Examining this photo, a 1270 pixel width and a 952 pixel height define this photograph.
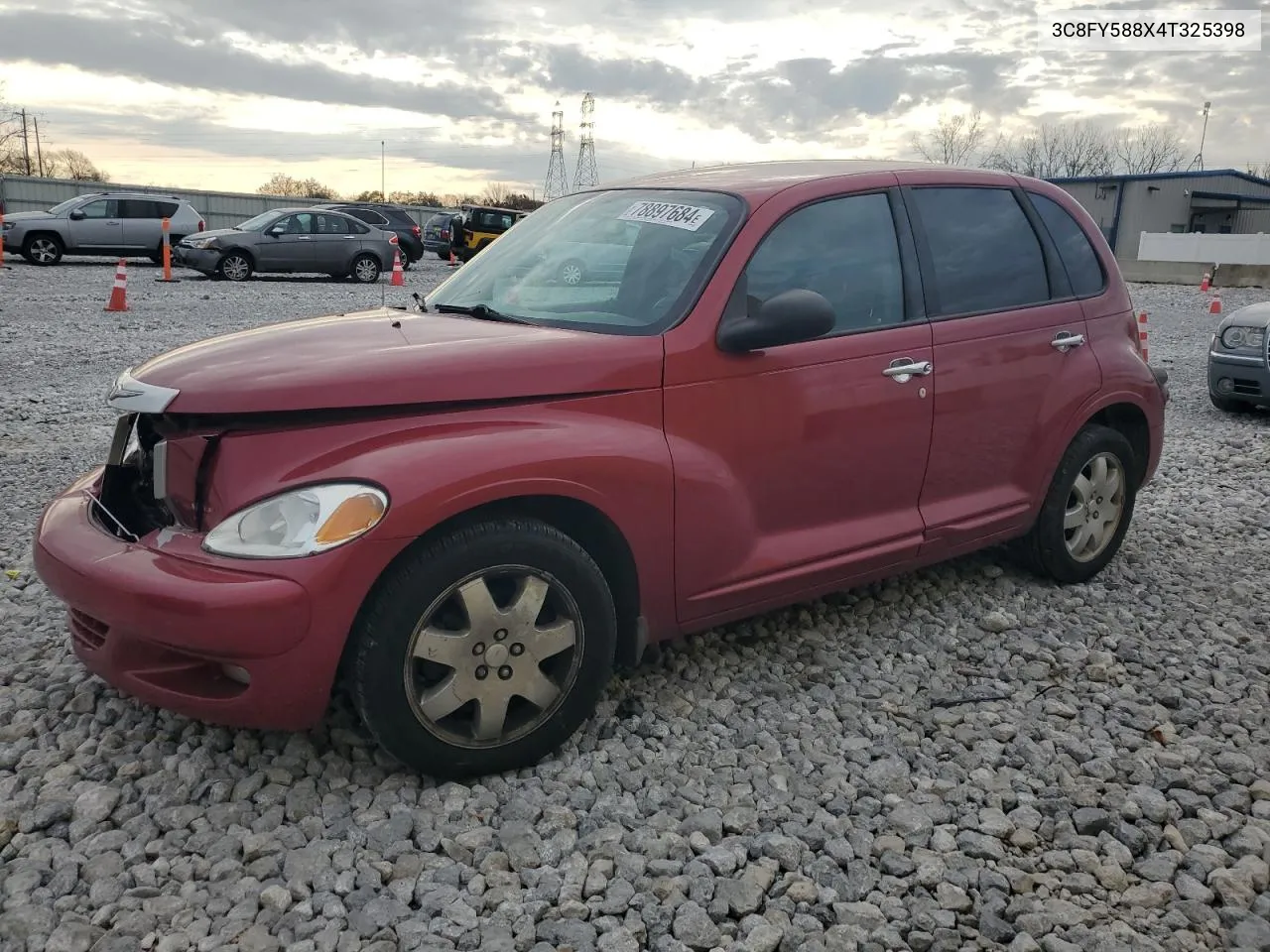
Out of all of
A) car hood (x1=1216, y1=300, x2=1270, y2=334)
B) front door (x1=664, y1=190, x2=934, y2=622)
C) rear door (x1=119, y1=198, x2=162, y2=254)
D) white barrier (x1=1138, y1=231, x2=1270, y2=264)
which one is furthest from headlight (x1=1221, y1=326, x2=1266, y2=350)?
white barrier (x1=1138, y1=231, x2=1270, y2=264)

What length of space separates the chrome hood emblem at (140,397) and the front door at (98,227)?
21.7 m

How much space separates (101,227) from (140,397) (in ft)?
71.9

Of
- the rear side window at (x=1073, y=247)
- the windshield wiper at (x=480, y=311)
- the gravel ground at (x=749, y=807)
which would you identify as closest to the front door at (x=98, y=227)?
the gravel ground at (x=749, y=807)

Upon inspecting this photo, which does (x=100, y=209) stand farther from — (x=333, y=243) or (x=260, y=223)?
(x=333, y=243)

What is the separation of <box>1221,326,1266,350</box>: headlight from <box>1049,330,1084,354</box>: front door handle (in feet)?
18.8

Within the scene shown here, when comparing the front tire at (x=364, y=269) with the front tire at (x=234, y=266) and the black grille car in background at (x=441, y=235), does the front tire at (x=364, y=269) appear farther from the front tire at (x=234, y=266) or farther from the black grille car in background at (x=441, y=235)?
the black grille car in background at (x=441, y=235)

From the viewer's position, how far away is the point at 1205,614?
14.8 ft

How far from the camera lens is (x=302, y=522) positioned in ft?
8.99

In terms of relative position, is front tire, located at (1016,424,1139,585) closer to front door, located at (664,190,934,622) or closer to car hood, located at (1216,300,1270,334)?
front door, located at (664,190,934,622)

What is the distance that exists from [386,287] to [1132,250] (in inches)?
1528

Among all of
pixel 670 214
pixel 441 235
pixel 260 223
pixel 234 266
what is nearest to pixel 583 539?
pixel 670 214

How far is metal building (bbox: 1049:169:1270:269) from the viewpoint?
48.7m

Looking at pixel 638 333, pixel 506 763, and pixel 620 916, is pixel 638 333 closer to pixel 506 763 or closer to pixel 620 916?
pixel 506 763

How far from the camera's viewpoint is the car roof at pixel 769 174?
3787 mm
